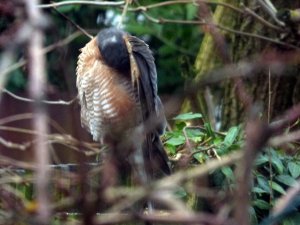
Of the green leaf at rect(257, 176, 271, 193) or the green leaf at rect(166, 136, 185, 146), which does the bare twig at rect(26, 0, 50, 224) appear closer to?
the green leaf at rect(257, 176, 271, 193)

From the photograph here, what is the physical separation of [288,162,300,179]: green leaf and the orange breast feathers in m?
1.03

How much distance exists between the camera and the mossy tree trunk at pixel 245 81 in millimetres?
5230

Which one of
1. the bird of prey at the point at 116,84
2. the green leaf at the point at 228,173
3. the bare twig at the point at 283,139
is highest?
the bare twig at the point at 283,139

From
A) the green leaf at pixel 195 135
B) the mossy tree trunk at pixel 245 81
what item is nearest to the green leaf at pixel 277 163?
the green leaf at pixel 195 135

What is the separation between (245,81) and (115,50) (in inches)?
42.1

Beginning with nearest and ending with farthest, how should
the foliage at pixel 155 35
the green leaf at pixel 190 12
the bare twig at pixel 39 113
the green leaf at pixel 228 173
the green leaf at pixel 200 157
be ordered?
the bare twig at pixel 39 113
the green leaf at pixel 228 173
the green leaf at pixel 200 157
the green leaf at pixel 190 12
the foliage at pixel 155 35

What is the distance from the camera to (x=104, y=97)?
4.46 meters

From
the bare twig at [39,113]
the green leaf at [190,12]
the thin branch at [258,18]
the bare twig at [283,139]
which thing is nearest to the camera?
the bare twig at [39,113]

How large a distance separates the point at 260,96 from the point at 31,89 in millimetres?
4327

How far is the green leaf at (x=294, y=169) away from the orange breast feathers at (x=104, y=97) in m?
1.03

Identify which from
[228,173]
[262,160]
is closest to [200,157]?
[228,173]

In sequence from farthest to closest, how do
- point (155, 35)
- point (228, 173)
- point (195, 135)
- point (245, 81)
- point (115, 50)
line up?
point (155, 35) → point (245, 81) → point (115, 50) → point (195, 135) → point (228, 173)

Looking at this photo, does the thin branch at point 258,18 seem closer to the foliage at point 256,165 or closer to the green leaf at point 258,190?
the foliage at point 256,165

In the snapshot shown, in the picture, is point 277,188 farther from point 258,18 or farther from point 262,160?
point 258,18
